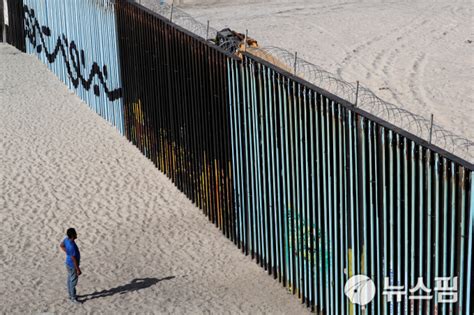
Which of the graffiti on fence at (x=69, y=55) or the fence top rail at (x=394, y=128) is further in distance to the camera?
the graffiti on fence at (x=69, y=55)

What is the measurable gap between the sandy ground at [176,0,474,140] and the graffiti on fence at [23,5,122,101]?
184 cm

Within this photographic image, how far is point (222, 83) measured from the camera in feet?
42.8

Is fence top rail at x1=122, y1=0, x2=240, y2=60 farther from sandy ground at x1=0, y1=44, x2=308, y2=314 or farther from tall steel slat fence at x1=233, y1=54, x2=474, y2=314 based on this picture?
sandy ground at x1=0, y1=44, x2=308, y2=314

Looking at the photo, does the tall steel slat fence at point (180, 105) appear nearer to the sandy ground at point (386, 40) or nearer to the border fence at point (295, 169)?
the border fence at point (295, 169)

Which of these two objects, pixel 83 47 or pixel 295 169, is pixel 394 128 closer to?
pixel 295 169

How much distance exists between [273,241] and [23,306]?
2998 mm

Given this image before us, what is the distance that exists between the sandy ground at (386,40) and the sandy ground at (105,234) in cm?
425

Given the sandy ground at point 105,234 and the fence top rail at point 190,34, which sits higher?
the fence top rail at point 190,34

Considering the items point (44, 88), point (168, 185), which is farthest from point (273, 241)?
point (44, 88)

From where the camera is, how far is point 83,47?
19312 mm

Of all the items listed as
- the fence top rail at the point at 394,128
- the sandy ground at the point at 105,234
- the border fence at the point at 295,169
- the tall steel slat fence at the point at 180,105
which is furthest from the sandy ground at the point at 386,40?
the fence top rail at the point at 394,128

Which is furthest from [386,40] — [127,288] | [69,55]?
[127,288]

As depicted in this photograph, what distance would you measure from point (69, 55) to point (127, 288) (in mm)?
9528

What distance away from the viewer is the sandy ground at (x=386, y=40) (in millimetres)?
19547
